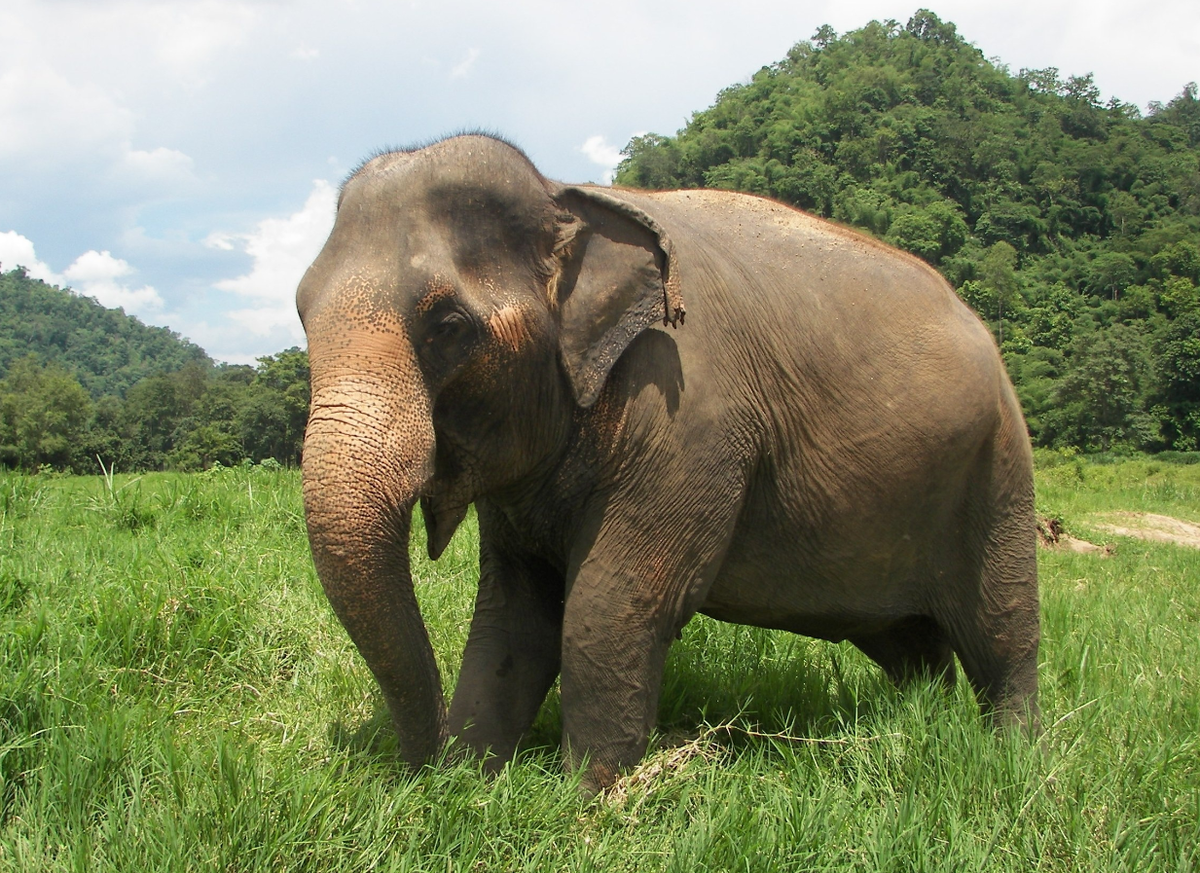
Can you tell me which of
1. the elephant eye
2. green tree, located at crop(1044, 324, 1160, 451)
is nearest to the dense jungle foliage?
the elephant eye

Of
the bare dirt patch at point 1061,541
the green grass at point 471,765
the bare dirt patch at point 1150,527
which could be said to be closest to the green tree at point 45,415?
the bare dirt patch at point 1150,527

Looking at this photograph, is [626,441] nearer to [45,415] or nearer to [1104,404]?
[1104,404]

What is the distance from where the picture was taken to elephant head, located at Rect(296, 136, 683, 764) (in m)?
2.14

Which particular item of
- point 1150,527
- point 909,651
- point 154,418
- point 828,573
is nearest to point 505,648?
point 828,573

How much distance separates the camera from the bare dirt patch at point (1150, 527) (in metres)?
14.4

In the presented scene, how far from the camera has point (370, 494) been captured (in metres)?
2.11

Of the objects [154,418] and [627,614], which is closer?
[627,614]

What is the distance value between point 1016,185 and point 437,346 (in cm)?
8927

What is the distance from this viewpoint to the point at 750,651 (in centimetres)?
441

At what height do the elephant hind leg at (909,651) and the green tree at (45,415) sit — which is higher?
the green tree at (45,415)

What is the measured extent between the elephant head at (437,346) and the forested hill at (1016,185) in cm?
5300

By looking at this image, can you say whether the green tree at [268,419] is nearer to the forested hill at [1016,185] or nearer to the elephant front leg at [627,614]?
the forested hill at [1016,185]

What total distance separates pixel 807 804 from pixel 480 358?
1.45 meters

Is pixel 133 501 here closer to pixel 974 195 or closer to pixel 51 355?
pixel 974 195
